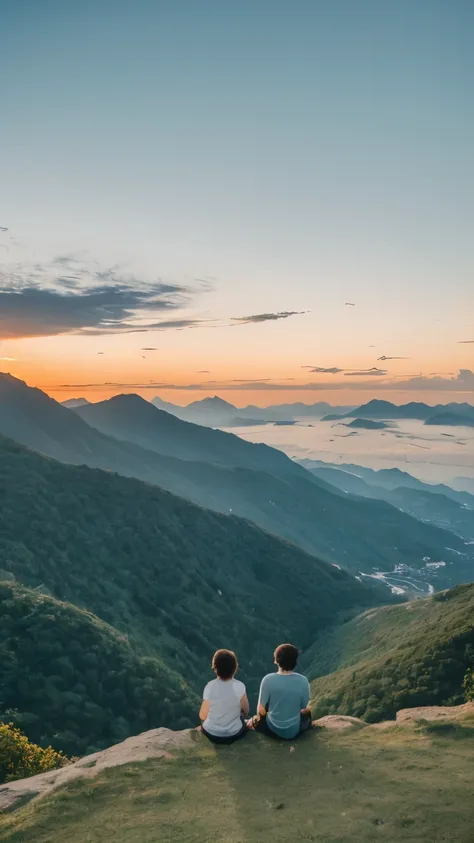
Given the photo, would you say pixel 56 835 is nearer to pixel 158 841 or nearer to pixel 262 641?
pixel 158 841

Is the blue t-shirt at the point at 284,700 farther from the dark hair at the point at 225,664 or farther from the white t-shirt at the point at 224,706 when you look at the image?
the dark hair at the point at 225,664

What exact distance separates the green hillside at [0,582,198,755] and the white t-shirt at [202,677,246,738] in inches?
1295

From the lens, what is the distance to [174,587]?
374ft

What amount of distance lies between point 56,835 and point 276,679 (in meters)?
6.92

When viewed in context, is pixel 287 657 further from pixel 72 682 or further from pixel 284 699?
pixel 72 682

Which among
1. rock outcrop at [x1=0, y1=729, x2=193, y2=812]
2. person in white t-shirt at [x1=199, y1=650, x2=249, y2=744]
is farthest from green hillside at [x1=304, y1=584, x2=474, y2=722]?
person in white t-shirt at [x1=199, y1=650, x2=249, y2=744]

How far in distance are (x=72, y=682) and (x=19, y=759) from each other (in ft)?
93.4

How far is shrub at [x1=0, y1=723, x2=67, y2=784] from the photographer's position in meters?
24.3

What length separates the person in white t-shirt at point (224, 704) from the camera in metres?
16.0

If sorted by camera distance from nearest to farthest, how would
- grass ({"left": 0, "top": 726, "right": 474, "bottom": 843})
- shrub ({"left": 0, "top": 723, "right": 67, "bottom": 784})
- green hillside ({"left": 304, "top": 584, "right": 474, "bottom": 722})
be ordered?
1. grass ({"left": 0, "top": 726, "right": 474, "bottom": 843})
2. shrub ({"left": 0, "top": 723, "right": 67, "bottom": 784})
3. green hillside ({"left": 304, "top": 584, "right": 474, "bottom": 722})

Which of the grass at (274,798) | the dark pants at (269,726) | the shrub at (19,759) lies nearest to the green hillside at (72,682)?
the shrub at (19,759)

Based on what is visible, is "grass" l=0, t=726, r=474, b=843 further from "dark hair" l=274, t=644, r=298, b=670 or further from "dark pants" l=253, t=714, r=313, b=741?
"dark hair" l=274, t=644, r=298, b=670

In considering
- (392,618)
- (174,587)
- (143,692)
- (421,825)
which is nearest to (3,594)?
(143,692)

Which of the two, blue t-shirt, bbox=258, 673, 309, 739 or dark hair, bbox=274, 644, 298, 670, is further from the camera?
blue t-shirt, bbox=258, 673, 309, 739
